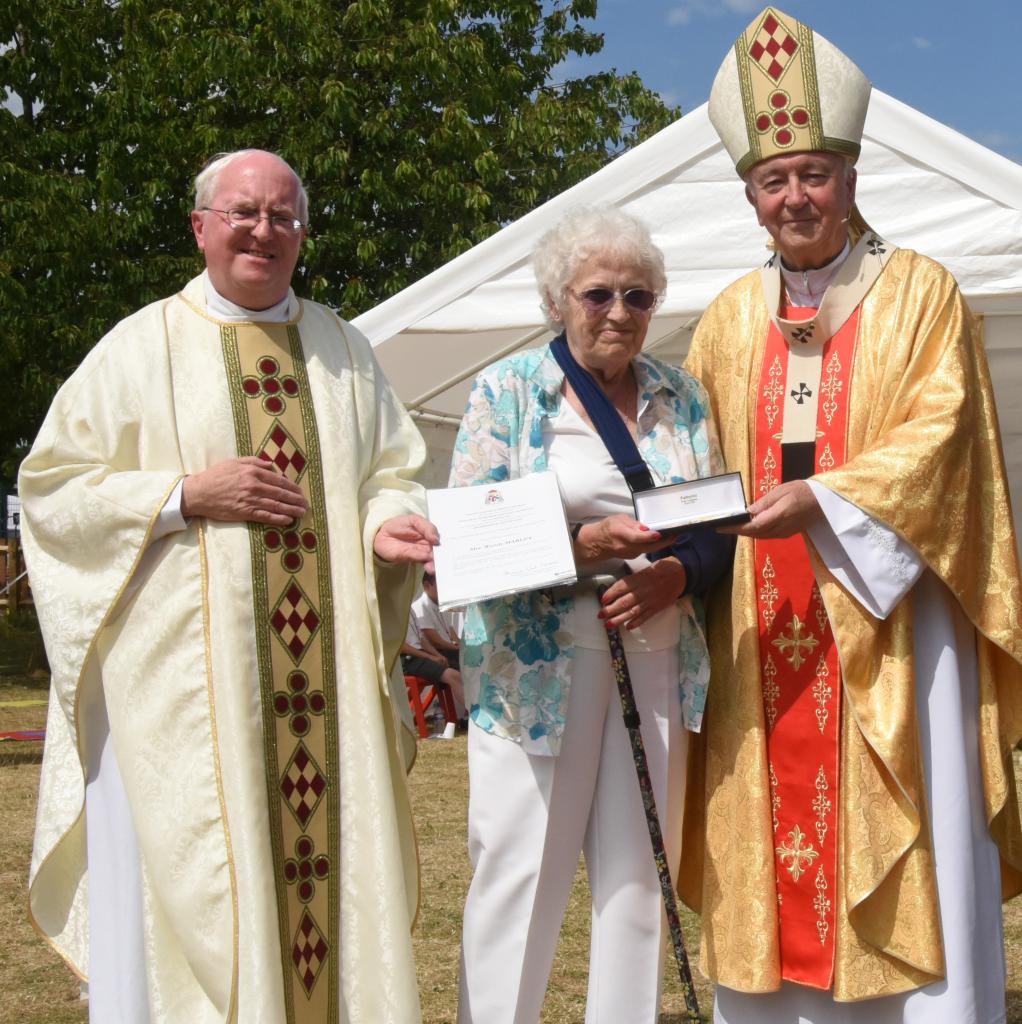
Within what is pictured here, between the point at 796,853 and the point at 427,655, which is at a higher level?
the point at 427,655

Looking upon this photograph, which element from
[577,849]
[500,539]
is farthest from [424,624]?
[500,539]

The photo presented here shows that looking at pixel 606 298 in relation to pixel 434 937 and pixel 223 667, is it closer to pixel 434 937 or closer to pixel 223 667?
pixel 223 667

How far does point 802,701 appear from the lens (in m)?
3.54

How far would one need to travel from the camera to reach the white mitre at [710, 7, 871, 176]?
362cm

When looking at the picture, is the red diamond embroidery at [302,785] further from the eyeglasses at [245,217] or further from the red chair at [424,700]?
the red chair at [424,700]

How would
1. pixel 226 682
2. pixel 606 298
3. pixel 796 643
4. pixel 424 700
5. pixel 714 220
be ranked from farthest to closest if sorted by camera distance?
pixel 424 700
pixel 714 220
pixel 796 643
pixel 606 298
pixel 226 682

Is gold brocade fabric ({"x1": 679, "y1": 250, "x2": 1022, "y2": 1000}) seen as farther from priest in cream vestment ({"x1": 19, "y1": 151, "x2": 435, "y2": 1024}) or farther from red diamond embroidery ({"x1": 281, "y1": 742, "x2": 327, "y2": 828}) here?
red diamond embroidery ({"x1": 281, "y1": 742, "x2": 327, "y2": 828})

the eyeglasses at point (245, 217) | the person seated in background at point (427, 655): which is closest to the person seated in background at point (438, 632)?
the person seated in background at point (427, 655)

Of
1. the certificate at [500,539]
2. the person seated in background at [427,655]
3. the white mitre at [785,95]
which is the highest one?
the white mitre at [785,95]

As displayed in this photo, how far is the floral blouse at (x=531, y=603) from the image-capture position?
340 cm

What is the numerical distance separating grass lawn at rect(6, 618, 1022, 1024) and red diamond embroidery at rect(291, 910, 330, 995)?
1246mm

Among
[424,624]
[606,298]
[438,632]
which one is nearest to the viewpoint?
[606,298]

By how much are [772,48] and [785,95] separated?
23 centimetres

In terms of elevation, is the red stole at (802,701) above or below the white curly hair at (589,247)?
below
